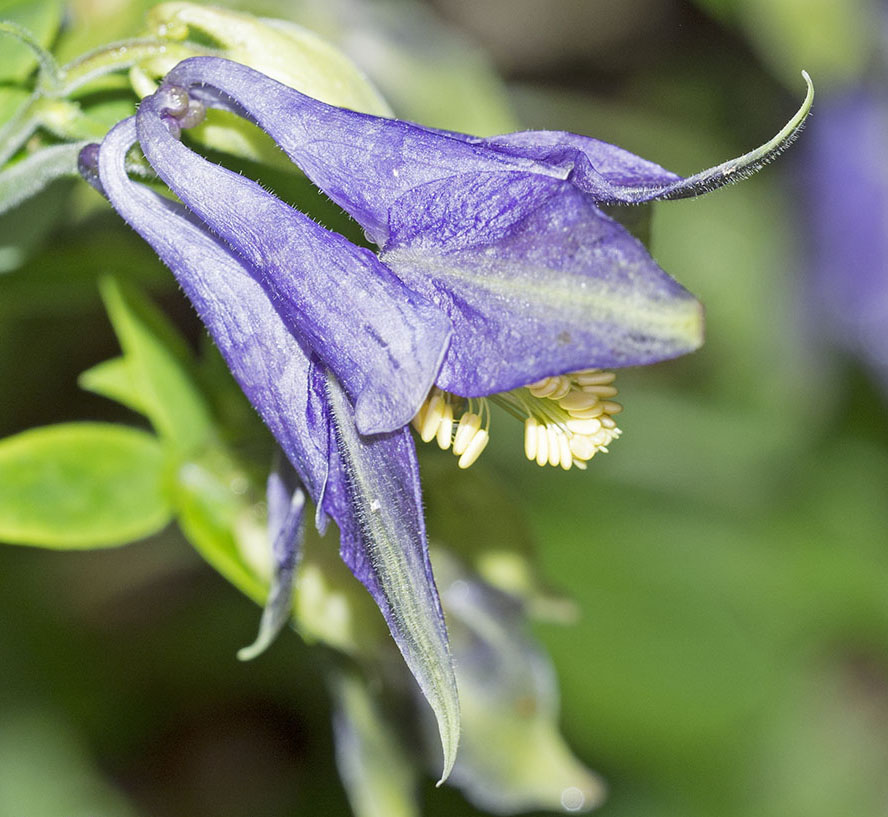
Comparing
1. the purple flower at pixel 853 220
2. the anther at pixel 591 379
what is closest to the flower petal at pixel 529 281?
the anther at pixel 591 379

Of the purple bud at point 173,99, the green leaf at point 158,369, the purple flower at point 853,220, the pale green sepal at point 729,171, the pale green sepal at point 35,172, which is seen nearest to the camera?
the pale green sepal at point 729,171

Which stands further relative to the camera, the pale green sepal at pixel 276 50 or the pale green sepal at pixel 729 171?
the pale green sepal at pixel 276 50

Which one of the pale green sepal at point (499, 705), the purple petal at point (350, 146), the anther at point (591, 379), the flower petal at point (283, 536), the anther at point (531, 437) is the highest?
the purple petal at point (350, 146)

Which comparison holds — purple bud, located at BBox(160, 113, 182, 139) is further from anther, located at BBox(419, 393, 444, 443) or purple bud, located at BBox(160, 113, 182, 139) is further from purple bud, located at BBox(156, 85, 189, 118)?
anther, located at BBox(419, 393, 444, 443)

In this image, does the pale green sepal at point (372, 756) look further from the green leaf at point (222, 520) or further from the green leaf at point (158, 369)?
the green leaf at point (158, 369)

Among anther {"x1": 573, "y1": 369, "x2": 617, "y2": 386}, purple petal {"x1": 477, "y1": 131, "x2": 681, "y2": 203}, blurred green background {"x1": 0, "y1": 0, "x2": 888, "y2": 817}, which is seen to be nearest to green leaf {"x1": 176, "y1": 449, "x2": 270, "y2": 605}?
anther {"x1": 573, "y1": 369, "x2": 617, "y2": 386}

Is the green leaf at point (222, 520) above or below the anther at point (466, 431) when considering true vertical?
below
